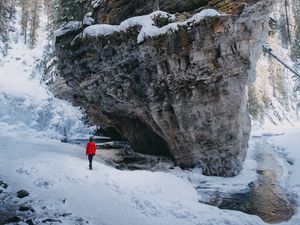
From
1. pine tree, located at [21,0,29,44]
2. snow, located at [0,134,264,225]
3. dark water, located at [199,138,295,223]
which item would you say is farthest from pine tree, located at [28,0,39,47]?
dark water, located at [199,138,295,223]

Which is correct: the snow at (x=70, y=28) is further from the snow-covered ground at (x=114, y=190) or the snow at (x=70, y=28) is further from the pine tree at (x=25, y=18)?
the pine tree at (x=25, y=18)

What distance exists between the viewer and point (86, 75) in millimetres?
22234

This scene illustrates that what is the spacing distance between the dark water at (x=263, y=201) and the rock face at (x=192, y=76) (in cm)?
210

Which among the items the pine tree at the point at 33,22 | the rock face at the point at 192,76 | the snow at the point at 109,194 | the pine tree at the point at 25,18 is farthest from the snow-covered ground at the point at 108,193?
the pine tree at the point at 25,18

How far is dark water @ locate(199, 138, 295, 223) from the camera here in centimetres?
1220

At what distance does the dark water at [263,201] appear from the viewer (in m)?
12.2

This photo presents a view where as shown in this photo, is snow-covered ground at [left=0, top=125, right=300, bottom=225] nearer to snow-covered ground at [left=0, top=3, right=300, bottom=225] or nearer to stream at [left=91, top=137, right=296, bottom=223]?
snow-covered ground at [left=0, top=3, right=300, bottom=225]

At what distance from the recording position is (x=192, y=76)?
17391 mm

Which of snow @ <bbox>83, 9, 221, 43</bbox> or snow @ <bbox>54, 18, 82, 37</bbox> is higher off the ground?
snow @ <bbox>54, 18, 82, 37</bbox>

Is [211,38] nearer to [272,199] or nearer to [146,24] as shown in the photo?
[146,24]

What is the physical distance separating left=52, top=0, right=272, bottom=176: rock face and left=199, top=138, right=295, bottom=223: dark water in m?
2.10

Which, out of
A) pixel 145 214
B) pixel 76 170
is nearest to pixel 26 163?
pixel 76 170

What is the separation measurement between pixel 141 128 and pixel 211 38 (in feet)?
36.1

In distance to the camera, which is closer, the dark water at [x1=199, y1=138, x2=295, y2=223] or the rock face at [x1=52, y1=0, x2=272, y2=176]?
the dark water at [x1=199, y1=138, x2=295, y2=223]
